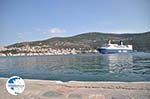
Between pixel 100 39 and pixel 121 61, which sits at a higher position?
pixel 100 39

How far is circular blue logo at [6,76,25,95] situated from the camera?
242 centimetres

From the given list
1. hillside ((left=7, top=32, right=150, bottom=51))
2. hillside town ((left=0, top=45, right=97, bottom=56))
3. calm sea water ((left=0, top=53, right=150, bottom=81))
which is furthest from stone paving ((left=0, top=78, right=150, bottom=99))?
hillside ((left=7, top=32, right=150, bottom=51))

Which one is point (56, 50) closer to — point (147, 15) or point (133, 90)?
point (133, 90)

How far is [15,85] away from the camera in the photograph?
243 centimetres

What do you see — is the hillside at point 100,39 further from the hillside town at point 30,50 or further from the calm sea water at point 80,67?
the calm sea water at point 80,67

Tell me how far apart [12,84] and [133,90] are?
1.38 m

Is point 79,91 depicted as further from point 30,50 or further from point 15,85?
point 15,85

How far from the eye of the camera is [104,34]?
2498 millimetres

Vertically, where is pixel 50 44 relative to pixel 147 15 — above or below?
below

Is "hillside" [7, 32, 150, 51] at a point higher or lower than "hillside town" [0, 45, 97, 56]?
higher

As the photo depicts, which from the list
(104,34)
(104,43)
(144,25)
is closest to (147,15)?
(144,25)

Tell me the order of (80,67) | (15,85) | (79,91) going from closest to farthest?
(15,85) → (79,91) → (80,67)

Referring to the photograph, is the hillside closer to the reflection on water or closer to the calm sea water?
the calm sea water

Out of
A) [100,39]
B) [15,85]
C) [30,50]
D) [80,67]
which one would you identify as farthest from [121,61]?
[15,85]
